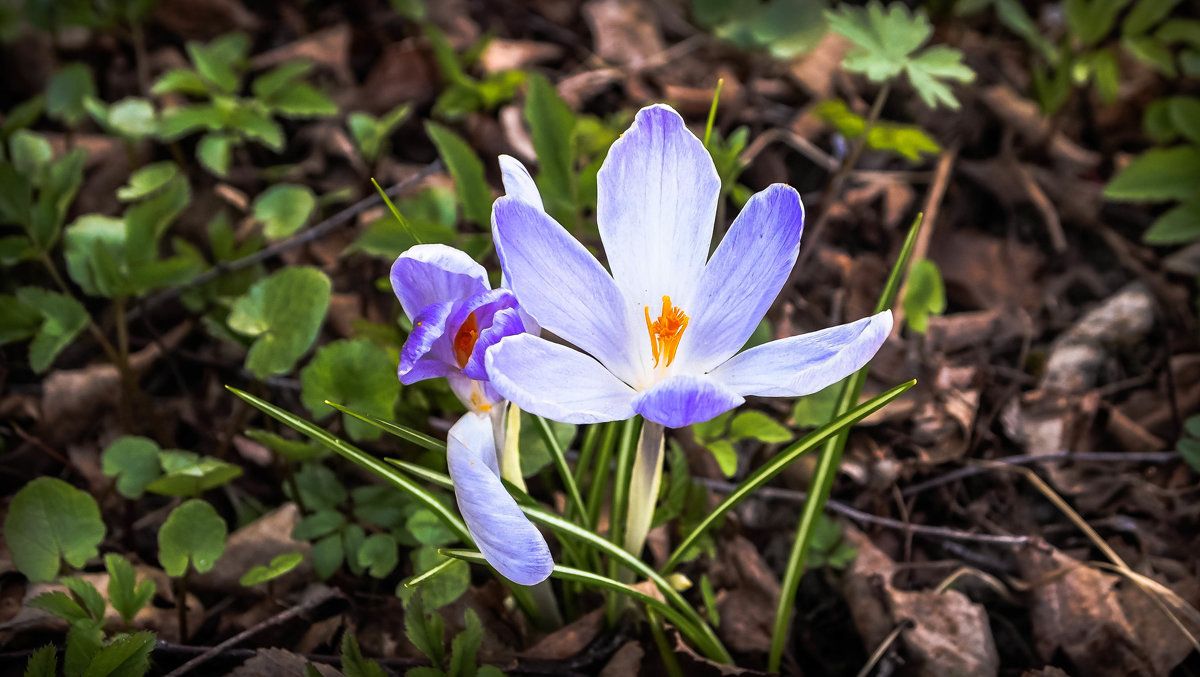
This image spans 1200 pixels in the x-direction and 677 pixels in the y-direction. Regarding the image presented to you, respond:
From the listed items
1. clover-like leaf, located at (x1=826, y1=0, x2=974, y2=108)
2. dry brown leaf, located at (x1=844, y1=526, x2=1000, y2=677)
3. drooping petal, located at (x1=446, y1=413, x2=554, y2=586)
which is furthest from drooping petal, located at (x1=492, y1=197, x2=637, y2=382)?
clover-like leaf, located at (x1=826, y1=0, x2=974, y2=108)

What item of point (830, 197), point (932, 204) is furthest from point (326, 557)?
point (932, 204)

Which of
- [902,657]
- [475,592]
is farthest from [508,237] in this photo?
[902,657]

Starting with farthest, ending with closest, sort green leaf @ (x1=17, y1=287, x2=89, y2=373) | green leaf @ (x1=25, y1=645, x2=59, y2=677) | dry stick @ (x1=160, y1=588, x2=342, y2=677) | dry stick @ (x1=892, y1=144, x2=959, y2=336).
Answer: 1. dry stick @ (x1=892, y1=144, x2=959, y2=336)
2. green leaf @ (x1=17, y1=287, x2=89, y2=373)
3. dry stick @ (x1=160, y1=588, x2=342, y2=677)
4. green leaf @ (x1=25, y1=645, x2=59, y2=677)

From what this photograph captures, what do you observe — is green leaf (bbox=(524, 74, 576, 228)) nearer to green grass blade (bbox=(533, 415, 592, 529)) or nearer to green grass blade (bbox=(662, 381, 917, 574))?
green grass blade (bbox=(533, 415, 592, 529))

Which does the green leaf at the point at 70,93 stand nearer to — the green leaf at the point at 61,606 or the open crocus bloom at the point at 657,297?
the green leaf at the point at 61,606

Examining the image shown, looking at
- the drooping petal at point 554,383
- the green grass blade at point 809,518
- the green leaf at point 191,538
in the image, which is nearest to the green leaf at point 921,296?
the green grass blade at point 809,518

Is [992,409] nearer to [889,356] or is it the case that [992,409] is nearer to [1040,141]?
[889,356]

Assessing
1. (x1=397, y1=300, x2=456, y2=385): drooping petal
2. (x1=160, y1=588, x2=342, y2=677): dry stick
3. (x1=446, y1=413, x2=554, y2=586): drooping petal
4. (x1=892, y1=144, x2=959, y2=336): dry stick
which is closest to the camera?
(x1=446, y1=413, x2=554, y2=586): drooping petal
